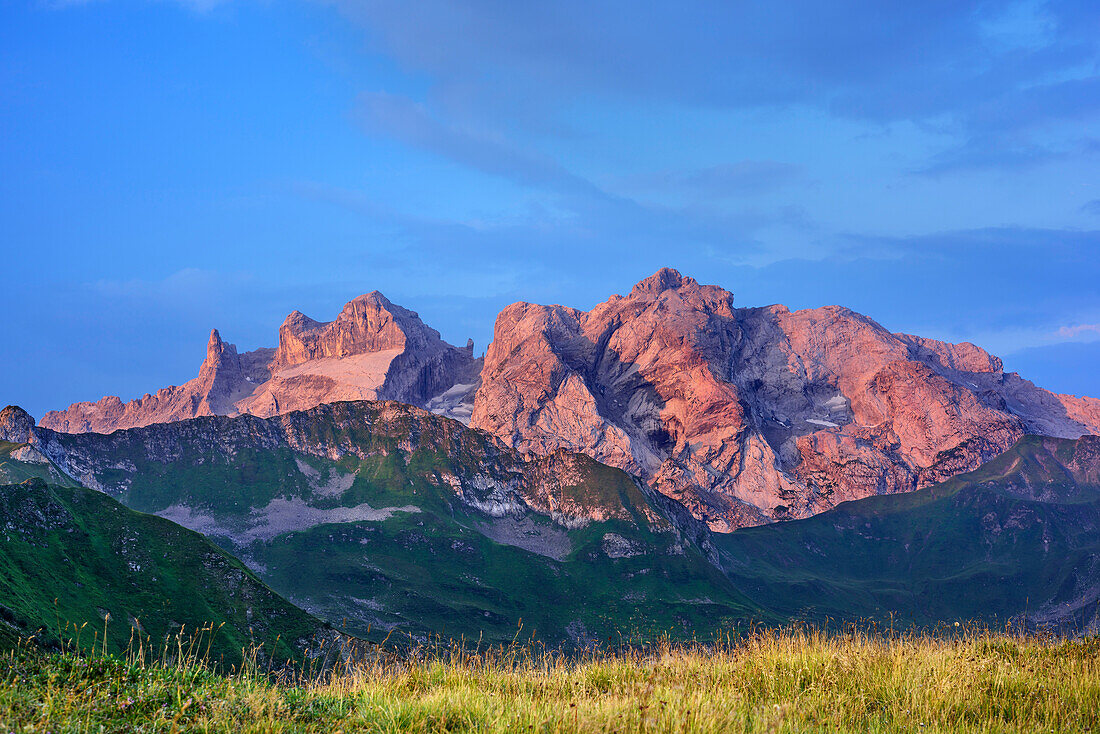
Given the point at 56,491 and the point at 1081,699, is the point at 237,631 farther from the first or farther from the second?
A: the point at 1081,699

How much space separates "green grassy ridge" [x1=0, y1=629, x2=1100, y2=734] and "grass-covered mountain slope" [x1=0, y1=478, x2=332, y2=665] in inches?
4849

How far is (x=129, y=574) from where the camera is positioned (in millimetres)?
167750

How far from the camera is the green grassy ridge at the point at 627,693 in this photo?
11.3 m

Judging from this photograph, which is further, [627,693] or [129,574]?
[129,574]

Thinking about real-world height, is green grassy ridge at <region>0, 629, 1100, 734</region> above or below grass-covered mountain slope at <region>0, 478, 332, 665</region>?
above

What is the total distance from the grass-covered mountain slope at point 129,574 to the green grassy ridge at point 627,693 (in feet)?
404

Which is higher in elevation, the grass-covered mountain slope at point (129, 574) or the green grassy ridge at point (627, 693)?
the green grassy ridge at point (627, 693)

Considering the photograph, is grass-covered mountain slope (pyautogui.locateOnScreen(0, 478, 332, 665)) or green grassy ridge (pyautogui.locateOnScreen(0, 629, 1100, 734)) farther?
grass-covered mountain slope (pyautogui.locateOnScreen(0, 478, 332, 665))

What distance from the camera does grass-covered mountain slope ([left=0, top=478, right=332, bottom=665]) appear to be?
140000 mm

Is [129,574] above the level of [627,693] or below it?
below

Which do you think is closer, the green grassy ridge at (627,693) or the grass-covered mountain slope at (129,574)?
the green grassy ridge at (627,693)

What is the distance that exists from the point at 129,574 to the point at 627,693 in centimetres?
18137

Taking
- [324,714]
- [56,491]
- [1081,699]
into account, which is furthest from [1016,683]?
[56,491]

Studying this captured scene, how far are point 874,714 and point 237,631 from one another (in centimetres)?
14638
